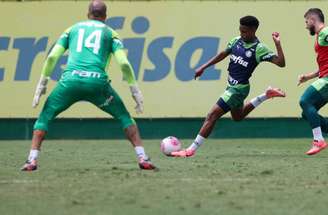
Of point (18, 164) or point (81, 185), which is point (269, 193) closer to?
point (81, 185)

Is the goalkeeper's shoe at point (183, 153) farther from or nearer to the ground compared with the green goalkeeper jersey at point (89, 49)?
nearer to the ground

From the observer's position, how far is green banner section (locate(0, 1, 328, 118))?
2125 cm

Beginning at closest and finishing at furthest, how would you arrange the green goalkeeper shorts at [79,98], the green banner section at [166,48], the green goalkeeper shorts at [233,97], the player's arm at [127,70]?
the player's arm at [127,70], the green goalkeeper shorts at [79,98], the green goalkeeper shorts at [233,97], the green banner section at [166,48]

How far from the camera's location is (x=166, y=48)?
21.3 meters

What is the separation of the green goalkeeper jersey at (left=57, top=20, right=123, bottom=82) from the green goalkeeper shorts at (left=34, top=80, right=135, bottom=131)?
91 mm

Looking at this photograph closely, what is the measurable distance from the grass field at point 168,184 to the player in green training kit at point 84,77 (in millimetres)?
749

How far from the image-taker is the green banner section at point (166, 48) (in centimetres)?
2125

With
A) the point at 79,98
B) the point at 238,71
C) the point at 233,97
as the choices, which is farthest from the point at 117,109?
the point at 238,71

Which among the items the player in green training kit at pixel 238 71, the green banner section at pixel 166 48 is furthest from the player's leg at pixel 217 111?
the green banner section at pixel 166 48

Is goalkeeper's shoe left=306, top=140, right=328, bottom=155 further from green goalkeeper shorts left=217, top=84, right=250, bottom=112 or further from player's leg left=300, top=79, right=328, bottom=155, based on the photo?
green goalkeeper shorts left=217, top=84, right=250, bottom=112

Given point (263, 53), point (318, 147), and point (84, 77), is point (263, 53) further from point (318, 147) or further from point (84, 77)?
point (84, 77)

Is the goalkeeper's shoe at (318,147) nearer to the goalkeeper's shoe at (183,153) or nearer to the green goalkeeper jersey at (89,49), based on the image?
the goalkeeper's shoe at (183,153)

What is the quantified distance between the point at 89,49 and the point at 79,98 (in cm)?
61

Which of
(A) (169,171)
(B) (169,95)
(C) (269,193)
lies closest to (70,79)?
(A) (169,171)
